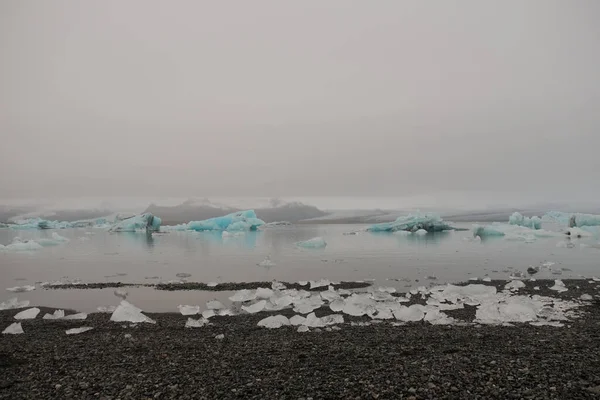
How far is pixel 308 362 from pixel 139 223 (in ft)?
231

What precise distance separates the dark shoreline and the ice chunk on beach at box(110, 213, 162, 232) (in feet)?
210

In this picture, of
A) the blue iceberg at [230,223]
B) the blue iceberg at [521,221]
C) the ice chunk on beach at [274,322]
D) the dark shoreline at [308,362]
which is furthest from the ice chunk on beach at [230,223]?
the dark shoreline at [308,362]

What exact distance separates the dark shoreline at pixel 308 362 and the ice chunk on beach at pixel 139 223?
63.9 metres

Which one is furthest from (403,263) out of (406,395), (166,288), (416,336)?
(406,395)

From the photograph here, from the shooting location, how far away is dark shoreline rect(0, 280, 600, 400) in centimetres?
543

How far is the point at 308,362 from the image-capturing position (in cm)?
674

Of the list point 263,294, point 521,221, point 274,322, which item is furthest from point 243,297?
point 521,221

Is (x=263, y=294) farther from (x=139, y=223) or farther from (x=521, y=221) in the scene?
(x=139, y=223)

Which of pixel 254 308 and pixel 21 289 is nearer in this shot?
pixel 254 308

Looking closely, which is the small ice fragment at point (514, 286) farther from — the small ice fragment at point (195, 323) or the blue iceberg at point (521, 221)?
the blue iceberg at point (521, 221)

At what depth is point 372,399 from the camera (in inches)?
202

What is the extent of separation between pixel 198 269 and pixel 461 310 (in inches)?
654

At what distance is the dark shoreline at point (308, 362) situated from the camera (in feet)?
17.8

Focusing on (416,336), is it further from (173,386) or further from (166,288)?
(166,288)
